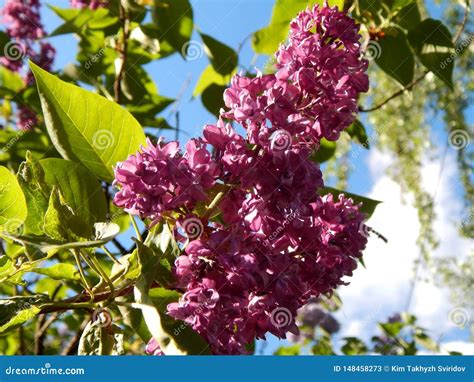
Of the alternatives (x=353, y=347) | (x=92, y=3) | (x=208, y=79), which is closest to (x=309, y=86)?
(x=208, y=79)

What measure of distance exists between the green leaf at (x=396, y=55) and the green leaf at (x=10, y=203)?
0.87 metres

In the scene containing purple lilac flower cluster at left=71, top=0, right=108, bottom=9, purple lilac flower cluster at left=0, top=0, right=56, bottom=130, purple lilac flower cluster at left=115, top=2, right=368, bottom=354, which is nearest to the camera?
purple lilac flower cluster at left=115, top=2, right=368, bottom=354

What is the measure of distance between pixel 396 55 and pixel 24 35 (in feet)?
4.69

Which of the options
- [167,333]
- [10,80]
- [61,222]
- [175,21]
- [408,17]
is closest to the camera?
[167,333]

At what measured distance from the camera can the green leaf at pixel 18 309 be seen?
0.78m

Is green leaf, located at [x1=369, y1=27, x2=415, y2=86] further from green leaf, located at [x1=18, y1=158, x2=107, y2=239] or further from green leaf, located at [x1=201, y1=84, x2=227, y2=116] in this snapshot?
green leaf, located at [x1=18, y1=158, x2=107, y2=239]

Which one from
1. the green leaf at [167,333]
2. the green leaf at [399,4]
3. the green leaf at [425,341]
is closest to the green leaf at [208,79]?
the green leaf at [399,4]

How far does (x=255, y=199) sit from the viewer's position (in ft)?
2.52

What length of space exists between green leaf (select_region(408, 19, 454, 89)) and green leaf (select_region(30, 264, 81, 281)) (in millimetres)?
840

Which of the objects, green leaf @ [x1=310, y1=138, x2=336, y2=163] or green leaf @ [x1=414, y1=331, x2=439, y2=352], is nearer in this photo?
green leaf @ [x1=310, y1=138, x2=336, y2=163]

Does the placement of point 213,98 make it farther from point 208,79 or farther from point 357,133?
point 357,133

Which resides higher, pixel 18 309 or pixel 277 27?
pixel 277 27

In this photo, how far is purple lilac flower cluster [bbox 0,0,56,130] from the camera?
2.06 m

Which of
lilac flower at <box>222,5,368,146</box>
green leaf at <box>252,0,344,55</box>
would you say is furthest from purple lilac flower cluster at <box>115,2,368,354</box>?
green leaf at <box>252,0,344,55</box>
